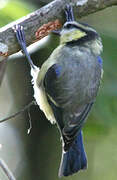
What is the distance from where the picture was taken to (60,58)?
1.63m

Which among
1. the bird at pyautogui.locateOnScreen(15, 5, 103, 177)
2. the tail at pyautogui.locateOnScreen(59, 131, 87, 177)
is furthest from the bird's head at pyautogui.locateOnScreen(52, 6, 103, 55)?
the tail at pyautogui.locateOnScreen(59, 131, 87, 177)

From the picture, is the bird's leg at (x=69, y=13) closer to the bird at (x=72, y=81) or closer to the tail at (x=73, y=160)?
the bird at (x=72, y=81)

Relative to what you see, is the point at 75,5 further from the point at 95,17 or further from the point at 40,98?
the point at 95,17

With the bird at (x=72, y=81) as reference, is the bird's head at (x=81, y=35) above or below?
above

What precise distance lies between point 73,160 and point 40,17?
464 mm

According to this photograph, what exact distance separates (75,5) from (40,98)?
13.4 inches

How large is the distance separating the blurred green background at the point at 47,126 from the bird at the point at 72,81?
154 millimetres

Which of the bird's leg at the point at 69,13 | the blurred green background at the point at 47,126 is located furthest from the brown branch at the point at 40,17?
the blurred green background at the point at 47,126

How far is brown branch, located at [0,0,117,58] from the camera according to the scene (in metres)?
1.58

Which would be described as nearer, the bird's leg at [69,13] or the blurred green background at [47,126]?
the bird's leg at [69,13]

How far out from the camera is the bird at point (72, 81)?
1.58 metres

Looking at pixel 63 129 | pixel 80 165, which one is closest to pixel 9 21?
pixel 63 129

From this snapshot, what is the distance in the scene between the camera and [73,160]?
1.63m

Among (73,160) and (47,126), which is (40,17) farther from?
(47,126)
